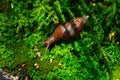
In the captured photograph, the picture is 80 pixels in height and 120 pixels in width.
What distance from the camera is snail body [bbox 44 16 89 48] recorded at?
5.37 meters

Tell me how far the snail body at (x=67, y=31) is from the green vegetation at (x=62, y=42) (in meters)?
0.11

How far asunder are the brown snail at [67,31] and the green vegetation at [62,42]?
0.11 metres

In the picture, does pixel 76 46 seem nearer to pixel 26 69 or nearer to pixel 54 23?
pixel 54 23

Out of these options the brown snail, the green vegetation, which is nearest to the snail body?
the brown snail

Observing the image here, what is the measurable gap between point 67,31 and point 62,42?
27cm

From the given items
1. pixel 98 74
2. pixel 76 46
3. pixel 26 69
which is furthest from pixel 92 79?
pixel 26 69

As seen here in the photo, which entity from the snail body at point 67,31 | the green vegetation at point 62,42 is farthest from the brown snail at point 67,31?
the green vegetation at point 62,42

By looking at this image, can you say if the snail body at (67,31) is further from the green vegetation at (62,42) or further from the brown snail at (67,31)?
the green vegetation at (62,42)

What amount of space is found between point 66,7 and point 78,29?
0.55m

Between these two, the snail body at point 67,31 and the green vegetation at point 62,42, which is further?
the snail body at point 67,31

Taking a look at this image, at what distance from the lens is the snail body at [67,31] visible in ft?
17.6

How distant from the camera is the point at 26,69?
5355 millimetres

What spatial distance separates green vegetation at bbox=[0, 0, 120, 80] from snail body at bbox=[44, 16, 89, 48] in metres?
0.11

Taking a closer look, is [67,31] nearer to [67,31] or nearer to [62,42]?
[67,31]
